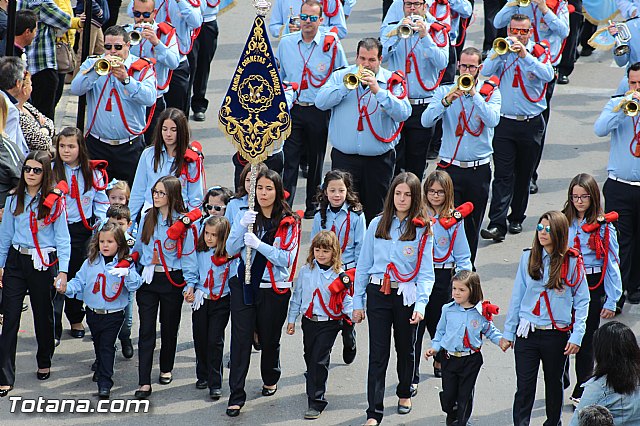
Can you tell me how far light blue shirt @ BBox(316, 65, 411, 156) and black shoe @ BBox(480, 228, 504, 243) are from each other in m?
1.68

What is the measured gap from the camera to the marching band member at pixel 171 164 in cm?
1166

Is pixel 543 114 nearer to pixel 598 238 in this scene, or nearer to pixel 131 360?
pixel 598 238

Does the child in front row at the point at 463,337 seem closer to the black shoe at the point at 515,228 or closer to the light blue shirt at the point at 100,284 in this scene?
the light blue shirt at the point at 100,284

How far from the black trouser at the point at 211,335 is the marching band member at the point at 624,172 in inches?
149

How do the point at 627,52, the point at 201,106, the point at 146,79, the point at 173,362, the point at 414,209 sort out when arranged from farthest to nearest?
the point at 201,106 < the point at 627,52 < the point at 146,79 < the point at 173,362 < the point at 414,209

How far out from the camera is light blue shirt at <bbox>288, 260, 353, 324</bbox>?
10602mm

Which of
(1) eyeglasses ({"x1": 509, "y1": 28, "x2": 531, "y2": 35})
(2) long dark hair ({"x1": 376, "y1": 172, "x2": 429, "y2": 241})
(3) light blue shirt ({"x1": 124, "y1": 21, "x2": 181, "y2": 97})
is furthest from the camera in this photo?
(3) light blue shirt ({"x1": 124, "y1": 21, "x2": 181, "y2": 97})

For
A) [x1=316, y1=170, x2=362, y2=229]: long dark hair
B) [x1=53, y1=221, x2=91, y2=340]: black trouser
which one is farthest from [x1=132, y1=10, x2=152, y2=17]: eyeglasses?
[x1=316, y1=170, x2=362, y2=229]: long dark hair

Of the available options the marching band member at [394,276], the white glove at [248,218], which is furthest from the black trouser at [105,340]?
the marching band member at [394,276]

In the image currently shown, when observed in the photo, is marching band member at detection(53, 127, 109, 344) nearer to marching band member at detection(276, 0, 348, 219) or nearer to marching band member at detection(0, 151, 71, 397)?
marching band member at detection(0, 151, 71, 397)

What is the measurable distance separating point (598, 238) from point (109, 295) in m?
4.04

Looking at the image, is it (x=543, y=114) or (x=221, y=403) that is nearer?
(x=221, y=403)

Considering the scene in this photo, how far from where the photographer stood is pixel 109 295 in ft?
35.6

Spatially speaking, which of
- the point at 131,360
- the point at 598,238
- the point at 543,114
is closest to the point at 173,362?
the point at 131,360
